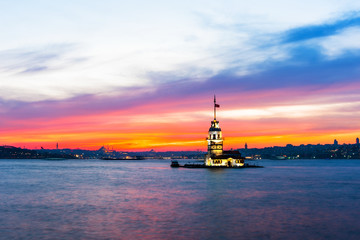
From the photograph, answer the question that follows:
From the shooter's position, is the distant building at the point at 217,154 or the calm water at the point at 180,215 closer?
the calm water at the point at 180,215

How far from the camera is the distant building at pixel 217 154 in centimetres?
14750

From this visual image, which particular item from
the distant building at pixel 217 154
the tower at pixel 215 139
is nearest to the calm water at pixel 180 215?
the tower at pixel 215 139

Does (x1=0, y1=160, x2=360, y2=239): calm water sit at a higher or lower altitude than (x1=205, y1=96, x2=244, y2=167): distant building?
lower

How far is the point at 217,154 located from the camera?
151875mm

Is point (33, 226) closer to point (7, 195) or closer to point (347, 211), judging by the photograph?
point (7, 195)

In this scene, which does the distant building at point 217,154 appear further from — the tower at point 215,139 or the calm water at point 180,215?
the calm water at point 180,215

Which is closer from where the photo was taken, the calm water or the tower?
the calm water

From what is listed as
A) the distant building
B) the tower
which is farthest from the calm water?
the distant building

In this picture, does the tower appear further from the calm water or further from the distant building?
the calm water

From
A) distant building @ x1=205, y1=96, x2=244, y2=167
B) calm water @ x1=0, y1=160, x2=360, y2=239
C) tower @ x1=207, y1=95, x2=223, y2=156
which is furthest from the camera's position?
distant building @ x1=205, y1=96, x2=244, y2=167

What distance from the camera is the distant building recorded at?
148m

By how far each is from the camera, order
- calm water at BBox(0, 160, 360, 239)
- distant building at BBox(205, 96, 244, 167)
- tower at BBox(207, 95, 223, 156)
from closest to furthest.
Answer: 1. calm water at BBox(0, 160, 360, 239)
2. tower at BBox(207, 95, 223, 156)
3. distant building at BBox(205, 96, 244, 167)

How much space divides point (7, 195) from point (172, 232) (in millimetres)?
41991

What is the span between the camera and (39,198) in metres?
63.6
